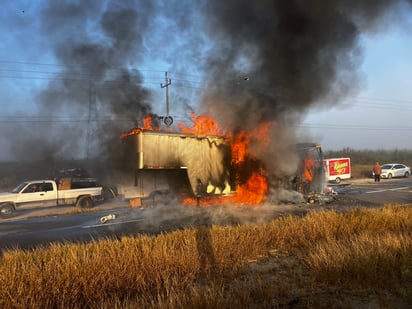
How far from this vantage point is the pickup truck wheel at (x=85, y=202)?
16.6 metres

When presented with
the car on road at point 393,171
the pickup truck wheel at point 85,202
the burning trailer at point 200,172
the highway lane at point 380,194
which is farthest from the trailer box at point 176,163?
the car on road at point 393,171

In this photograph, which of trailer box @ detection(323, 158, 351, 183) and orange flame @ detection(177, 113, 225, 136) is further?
trailer box @ detection(323, 158, 351, 183)

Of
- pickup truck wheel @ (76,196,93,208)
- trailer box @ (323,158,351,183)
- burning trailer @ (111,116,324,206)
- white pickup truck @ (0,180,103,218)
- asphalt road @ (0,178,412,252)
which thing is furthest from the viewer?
trailer box @ (323,158,351,183)

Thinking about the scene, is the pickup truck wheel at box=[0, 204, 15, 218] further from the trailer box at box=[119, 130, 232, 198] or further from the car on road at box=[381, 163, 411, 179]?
the car on road at box=[381, 163, 411, 179]

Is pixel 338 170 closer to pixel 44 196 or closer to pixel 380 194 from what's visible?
pixel 380 194

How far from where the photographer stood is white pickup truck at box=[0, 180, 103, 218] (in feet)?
48.1

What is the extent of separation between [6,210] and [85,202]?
3.39 m

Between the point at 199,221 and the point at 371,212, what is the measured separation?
4.48 meters

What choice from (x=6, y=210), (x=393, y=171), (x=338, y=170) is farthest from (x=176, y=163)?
(x=393, y=171)

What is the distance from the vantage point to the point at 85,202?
16.8 meters

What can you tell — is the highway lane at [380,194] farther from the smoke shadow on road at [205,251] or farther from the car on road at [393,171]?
the car on road at [393,171]

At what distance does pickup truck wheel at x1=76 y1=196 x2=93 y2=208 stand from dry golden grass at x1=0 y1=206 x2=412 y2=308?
11.4 meters

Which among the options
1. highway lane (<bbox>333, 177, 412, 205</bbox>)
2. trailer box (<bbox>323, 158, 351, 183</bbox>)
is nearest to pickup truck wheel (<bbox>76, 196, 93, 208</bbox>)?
highway lane (<bbox>333, 177, 412, 205</bbox>)

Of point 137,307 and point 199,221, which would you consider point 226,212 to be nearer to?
point 199,221
